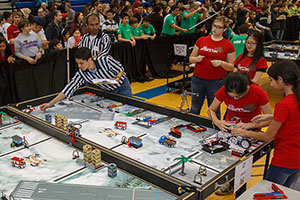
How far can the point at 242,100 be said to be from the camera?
2.71 meters

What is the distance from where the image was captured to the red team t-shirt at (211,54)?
12.0 feet

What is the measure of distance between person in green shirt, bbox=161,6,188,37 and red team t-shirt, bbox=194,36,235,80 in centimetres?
382

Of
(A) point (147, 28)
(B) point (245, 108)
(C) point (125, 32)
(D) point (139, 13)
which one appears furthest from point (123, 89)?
(D) point (139, 13)

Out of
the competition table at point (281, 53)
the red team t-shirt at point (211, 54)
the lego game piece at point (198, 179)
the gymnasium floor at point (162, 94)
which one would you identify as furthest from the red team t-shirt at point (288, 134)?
the competition table at point (281, 53)

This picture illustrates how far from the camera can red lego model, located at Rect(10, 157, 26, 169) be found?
2258 mm

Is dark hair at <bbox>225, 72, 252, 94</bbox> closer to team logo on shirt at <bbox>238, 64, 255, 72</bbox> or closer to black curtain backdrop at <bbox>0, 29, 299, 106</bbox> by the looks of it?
team logo on shirt at <bbox>238, 64, 255, 72</bbox>

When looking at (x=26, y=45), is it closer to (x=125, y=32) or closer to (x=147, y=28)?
(x=125, y=32)

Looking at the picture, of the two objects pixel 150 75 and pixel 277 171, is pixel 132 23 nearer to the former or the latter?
pixel 150 75

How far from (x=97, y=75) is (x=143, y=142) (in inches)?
50.5

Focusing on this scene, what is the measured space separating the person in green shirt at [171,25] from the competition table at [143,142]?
413cm

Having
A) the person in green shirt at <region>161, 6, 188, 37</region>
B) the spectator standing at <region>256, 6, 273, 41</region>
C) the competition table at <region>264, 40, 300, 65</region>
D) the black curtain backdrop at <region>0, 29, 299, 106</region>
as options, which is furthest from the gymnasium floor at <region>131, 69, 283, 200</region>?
the spectator standing at <region>256, 6, 273, 41</region>

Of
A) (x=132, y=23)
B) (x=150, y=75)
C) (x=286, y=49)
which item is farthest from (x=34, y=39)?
(x=286, y=49)

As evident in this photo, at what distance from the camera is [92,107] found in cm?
344

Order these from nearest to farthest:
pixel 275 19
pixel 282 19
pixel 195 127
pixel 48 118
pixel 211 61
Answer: pixel 195 127, pixel 48 118, pixel 211 61, pixel 275 19, pixel 282 19
